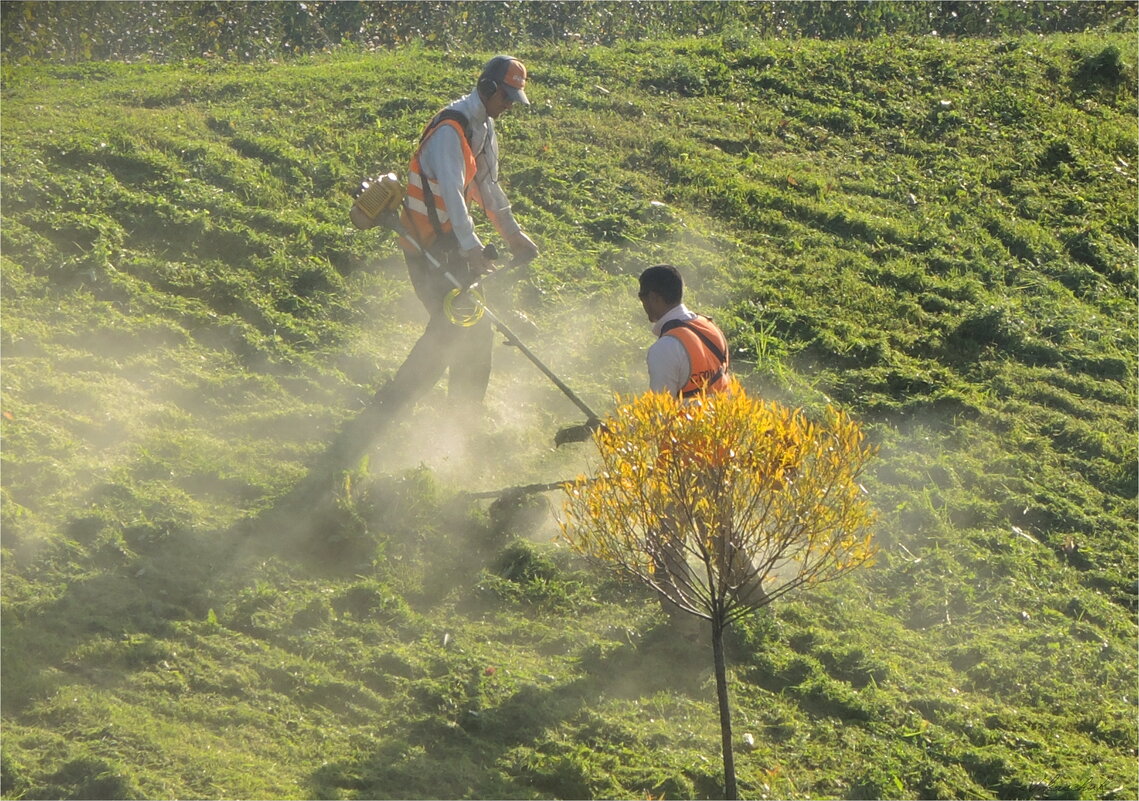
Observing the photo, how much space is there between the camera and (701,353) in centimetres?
646

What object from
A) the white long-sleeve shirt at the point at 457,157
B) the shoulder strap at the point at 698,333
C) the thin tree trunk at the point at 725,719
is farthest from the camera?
the white long-sleeve shirt at the point at 457,157

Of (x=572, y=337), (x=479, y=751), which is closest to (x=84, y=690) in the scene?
(x=479, y=751)

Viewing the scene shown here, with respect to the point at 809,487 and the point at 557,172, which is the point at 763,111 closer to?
the point at 557,172

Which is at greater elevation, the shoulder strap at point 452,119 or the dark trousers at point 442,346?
the shoulder strap at point 452,119

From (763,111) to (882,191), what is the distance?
185 cm

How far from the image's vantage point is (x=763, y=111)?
14.0 m

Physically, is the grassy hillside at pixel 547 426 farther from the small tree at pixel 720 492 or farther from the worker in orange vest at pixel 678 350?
the small tree at pixel 720 492

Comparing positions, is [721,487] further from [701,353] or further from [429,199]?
[429,199]

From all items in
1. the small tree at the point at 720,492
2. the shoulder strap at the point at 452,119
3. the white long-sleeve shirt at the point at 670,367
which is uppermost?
the shoulder strap at the point at 452,119

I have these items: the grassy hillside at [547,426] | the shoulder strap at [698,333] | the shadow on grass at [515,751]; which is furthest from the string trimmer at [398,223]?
the shadow on grass at [515,751]

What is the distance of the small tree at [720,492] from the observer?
17.1 ft

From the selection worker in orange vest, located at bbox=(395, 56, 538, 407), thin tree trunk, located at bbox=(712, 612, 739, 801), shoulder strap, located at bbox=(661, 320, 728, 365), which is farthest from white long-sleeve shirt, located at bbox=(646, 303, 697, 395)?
worker in orange vest, located at bbox=(395, 56, 538, 407)

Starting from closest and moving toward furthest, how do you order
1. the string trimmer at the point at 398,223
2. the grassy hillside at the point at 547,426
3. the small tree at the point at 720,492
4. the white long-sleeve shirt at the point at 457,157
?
1. the small tree at the point at 720,492
2. the grassy hillside at the point at 547,426
3. the white long-sleeve shirt at the point at 457,157
4. the string trimmer at the point at 398,223

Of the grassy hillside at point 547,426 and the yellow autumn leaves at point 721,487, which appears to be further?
the grassy hillside at point 547,426
